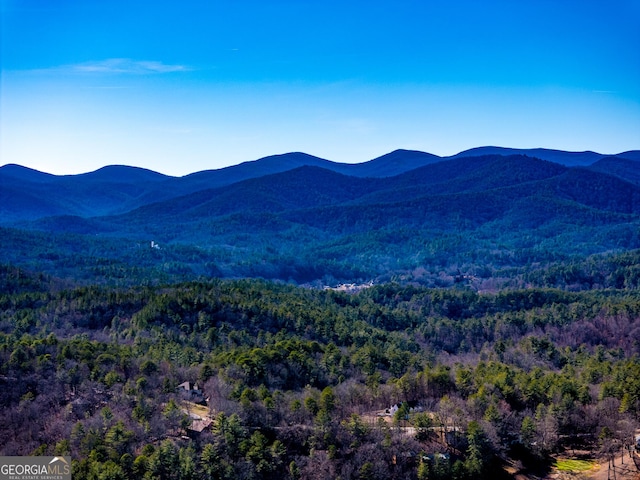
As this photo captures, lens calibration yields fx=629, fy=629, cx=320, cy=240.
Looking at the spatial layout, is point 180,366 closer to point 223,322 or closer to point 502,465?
point 223,322

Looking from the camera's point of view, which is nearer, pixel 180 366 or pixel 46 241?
pixel 180 366

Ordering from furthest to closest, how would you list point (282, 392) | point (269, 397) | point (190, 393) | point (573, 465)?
point (282, 392) → point (190, 393) → point (269, 397) → point (573, 465)

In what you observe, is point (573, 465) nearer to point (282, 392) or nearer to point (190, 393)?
point (282, 392)

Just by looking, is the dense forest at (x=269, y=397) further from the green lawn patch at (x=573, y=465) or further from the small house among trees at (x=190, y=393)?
the green lawn patch at (x=573, y=465)

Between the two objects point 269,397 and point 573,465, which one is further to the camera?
point 269,397

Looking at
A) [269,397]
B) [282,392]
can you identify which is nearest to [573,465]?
[282,392]

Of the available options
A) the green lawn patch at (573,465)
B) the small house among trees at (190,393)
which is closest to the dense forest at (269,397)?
the small house among trees at (190,393)

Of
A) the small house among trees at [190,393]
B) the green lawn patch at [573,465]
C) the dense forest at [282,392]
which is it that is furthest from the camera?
the small house among trees at [190,393]

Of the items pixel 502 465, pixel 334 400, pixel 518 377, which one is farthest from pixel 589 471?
pixel 334 400
